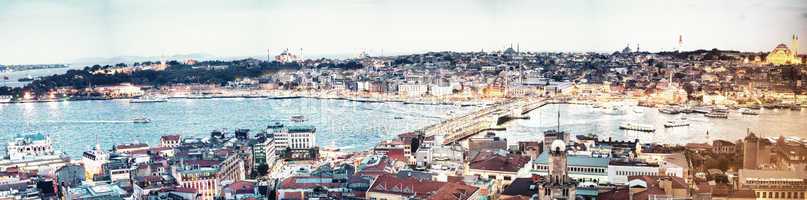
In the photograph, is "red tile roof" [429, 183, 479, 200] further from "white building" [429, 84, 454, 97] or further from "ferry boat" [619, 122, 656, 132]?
"white building" [429, 84, 454, 97]

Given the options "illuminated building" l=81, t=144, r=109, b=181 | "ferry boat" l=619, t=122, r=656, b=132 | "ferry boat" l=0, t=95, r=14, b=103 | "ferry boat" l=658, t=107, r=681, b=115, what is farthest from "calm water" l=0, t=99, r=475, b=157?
"ferry boat" l=658, t=107, r=681, b=115

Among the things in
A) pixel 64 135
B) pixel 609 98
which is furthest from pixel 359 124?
pixel 609 98

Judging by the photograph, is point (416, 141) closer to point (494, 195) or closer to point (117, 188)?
point (494, 195)

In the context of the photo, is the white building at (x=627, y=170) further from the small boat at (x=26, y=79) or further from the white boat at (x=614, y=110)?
the small boat at (x=26, y=79)

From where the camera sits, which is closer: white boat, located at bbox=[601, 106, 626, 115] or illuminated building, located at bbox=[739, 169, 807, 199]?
illuminated building, located at bbox=[739, 169, 807, 199]

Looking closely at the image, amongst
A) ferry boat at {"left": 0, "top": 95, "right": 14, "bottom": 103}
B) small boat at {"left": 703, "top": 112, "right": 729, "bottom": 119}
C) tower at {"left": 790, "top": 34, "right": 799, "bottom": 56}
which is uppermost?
tower at {"left": 790, "top": 34, "right": 799, "bottom": 56}

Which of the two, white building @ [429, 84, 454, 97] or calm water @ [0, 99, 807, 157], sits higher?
white building @ [429, 84, 454, 97]
